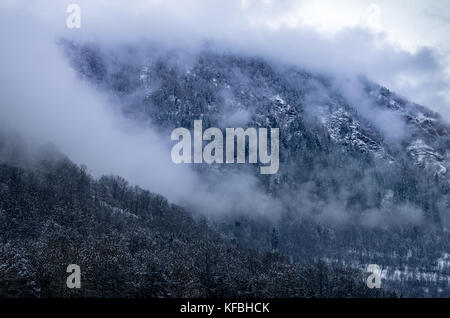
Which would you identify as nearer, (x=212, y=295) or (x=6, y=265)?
(x=6, y=265)
